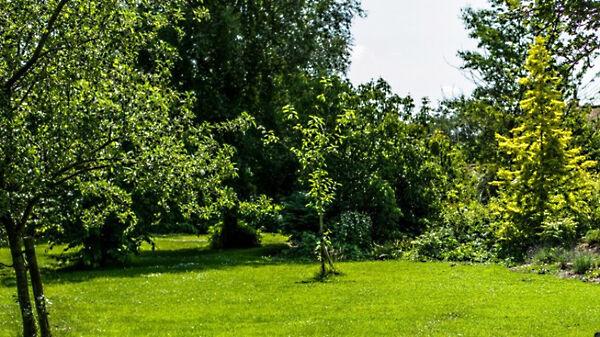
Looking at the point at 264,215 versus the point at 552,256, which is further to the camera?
the point at 264,215

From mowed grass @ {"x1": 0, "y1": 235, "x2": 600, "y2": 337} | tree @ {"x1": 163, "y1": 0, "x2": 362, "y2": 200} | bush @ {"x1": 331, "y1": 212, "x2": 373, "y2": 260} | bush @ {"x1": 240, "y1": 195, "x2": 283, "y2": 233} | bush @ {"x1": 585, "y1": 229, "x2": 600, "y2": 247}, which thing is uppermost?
tree @ {"x1": 163, "y1": 0, "x2": 362, "y2": 200}

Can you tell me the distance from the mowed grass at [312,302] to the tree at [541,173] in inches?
129

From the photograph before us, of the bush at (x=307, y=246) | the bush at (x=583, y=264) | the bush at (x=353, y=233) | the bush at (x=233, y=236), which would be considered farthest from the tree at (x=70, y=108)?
the bush at (x=233, y=236)

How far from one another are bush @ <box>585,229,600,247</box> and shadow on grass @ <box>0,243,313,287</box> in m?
10.4

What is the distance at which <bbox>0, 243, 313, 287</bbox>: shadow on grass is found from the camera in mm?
20964

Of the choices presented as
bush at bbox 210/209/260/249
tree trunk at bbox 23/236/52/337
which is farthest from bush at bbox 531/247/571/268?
tree trunk at bbox 23/236/52/337

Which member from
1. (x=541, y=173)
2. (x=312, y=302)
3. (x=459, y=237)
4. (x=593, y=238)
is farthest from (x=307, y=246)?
(x=312, y=302)

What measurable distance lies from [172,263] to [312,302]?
443 inches

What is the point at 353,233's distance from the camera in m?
27.6

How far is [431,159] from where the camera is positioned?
3250 cm

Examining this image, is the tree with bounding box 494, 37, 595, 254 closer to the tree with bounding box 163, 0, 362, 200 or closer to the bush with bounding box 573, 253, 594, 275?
the bush with bounding box 573, 253, 594, 275

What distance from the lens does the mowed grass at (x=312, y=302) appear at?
40.3ft

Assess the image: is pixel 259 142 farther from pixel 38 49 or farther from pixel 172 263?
pixel 38 49

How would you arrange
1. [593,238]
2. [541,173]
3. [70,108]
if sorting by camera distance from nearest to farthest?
1. [70,108]
2. [593,238]
3. [541,173]
